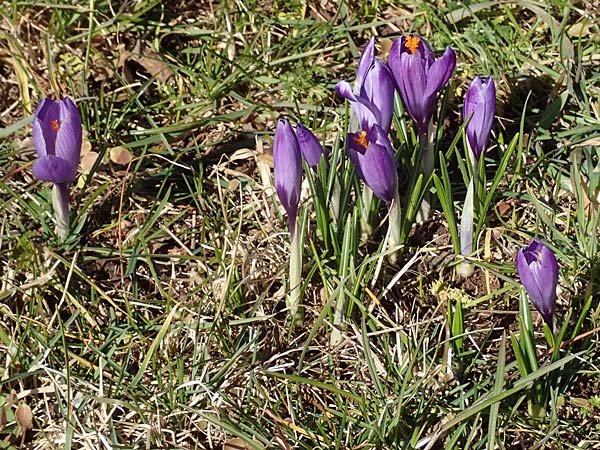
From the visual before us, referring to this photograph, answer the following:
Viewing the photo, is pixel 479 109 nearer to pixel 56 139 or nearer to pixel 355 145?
pixel 355 145

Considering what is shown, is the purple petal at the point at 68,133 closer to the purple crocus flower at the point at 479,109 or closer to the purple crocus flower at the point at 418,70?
the purple crocus flower at the point at 418,70

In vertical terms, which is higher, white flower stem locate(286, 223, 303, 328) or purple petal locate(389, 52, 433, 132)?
purple petal locate(389, 52, 433, 132)

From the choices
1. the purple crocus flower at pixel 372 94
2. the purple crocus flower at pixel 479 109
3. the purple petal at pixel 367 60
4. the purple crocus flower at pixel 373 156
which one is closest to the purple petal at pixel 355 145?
the purple crocus flower at pixel 373 156

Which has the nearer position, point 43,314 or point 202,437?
point 202,437

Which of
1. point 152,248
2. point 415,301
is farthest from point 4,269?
point 415,301

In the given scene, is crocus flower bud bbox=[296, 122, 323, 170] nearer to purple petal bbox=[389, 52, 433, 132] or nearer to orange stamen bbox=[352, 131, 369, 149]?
orange stamen bbox=[352, 131, 369, 149]

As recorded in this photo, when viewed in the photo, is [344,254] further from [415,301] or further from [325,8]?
[325,8]

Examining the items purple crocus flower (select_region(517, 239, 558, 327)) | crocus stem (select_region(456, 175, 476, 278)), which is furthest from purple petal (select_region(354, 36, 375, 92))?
purple crocus flower (select_region(517, 239, 558, 327))
